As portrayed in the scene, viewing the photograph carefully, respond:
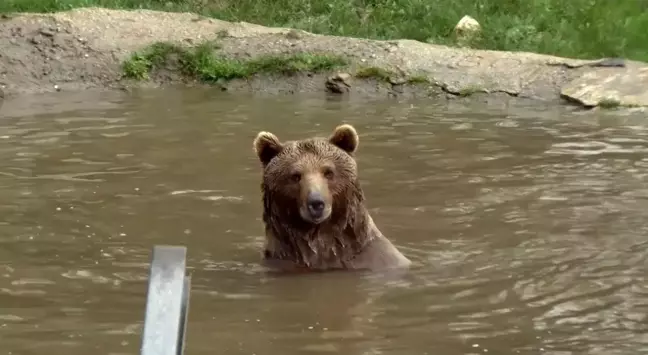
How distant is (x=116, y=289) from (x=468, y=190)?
12.1 ft

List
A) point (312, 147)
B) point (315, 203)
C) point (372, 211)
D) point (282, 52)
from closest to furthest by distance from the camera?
point (315, 203) → point (312, 147) → point (372, 211) → point (282, 52)

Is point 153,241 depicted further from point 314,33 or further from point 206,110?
point 314,33

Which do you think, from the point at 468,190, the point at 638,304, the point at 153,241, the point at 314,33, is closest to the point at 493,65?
the point at 314,33

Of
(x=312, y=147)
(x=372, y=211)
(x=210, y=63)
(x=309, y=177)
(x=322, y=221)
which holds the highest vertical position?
(x=312, y=147)

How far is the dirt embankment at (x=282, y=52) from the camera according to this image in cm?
1382

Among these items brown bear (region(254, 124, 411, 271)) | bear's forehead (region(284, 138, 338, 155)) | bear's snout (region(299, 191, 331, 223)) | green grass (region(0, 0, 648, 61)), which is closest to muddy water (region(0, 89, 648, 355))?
brown bear (region(254, 124, 411, 271))

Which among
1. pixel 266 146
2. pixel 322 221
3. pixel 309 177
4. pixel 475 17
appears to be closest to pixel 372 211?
pixel 266 146

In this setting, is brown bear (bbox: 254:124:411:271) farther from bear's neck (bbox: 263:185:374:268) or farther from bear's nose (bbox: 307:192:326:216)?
bear's nose (bbox: 307:192:326:216)

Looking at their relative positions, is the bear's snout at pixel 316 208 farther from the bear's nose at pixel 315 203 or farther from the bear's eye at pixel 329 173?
the bear's eye at pixel 329 173

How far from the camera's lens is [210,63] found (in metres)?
14.9

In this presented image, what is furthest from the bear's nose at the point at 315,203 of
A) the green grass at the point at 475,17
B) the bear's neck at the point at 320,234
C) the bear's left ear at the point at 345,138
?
the green grass at the point at 475,17

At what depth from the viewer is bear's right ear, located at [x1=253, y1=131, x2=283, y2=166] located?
23.7 feet

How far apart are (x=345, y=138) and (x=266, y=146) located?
1.69 ft

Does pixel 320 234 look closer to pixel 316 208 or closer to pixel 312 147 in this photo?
pixel 316 208
